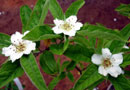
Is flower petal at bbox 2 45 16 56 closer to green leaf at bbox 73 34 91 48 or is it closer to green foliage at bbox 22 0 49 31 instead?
green foliage at bbox 22 0 49 31

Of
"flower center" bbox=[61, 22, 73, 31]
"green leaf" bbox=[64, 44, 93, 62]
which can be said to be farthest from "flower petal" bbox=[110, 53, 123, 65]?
"flower center" bbox=[61, 22, 73, 31]

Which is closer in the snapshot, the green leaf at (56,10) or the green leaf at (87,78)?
the green leaf at (87,78)

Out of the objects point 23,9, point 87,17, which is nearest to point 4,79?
point 23,9

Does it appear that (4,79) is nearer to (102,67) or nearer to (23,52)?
(23,52)

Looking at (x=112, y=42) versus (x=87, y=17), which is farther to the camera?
(x=87, y=17)

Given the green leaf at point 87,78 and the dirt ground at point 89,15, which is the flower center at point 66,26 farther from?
the dirt ground at point 89,15

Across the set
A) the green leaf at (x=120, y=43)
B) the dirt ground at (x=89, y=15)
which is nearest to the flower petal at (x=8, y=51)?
the green leaf at (x=120, y=43)
